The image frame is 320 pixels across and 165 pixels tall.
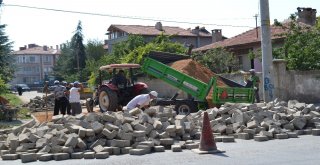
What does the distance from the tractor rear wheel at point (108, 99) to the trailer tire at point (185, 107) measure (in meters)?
2.58

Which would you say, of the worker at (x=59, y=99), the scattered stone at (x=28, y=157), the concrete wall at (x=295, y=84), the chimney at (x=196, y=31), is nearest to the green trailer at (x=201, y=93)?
the worker at (x=59, y=99)

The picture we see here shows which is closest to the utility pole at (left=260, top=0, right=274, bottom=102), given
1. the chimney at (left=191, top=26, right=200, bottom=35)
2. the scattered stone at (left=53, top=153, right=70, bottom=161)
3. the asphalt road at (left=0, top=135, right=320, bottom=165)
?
the asphalt road at (left=0, top=135, right=320, bottom=165)

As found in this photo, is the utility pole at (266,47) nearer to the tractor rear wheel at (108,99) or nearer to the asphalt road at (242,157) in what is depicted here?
the tractor rear wheel at (108,99)

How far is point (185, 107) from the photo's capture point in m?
16.6

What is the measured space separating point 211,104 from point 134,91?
3.45 metres

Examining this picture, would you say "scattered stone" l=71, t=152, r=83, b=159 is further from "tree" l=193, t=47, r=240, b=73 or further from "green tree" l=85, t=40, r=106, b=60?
"green tree" l=85, t=40, r=106, b=60

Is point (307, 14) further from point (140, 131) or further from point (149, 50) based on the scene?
point (140, 131)

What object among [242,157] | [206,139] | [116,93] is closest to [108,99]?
[116,93]

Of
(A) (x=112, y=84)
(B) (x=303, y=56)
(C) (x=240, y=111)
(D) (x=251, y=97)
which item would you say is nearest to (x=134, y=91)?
(A) (x=112, y=84)

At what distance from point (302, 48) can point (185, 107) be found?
25.4 ft

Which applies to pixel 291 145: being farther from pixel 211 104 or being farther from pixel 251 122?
pixel 211 104

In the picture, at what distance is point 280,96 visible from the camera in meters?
21.0

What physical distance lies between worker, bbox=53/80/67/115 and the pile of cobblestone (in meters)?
5.01

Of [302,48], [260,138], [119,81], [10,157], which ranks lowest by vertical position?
[10,157]
